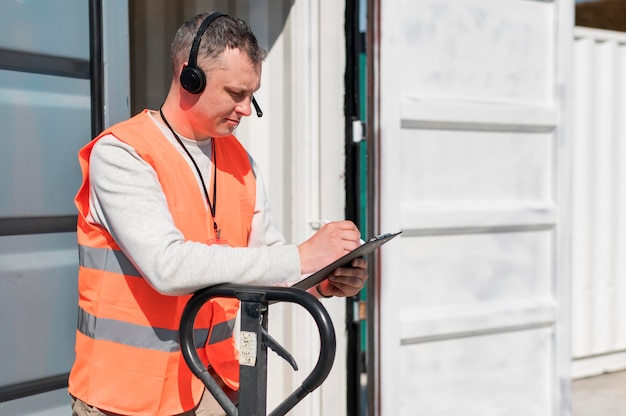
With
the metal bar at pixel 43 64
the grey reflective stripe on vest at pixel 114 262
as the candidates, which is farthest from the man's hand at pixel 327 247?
the metal bar at pixel 43 64

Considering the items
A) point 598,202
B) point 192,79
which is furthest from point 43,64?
point 598,202

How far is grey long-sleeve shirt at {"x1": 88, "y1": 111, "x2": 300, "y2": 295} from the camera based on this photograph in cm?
151

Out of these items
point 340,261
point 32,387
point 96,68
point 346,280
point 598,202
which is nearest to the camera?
point 340,261

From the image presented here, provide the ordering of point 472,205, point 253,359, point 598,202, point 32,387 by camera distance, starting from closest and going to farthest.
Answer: point 253,359 < point 32,387 < point 472,205 < point 598,202

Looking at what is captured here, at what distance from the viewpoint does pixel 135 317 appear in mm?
1689

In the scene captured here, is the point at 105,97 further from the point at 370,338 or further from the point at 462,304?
the point at 462,304

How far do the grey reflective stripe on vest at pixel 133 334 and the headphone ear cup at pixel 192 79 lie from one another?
0.55 m

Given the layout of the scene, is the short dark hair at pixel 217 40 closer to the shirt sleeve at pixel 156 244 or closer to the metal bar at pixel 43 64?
the shirt sleeve at pixel 156 244

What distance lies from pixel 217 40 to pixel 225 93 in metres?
0.12

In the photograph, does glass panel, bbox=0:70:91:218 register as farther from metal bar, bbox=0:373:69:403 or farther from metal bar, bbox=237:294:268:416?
metal bar, bbox=237:294:268:416

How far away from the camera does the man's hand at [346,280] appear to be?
1731 mm

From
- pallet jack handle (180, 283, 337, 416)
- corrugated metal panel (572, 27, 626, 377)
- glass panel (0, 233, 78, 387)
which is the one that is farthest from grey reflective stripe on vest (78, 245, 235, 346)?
corrugated metal panel (572, 27, 626, 377)

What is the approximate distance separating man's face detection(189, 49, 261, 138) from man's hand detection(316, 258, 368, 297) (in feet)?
1.40

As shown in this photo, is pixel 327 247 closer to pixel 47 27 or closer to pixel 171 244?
pixel 171 244
